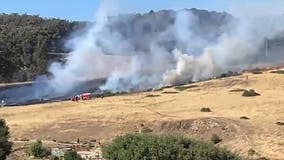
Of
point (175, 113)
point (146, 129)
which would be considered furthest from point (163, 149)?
point (175, 113)

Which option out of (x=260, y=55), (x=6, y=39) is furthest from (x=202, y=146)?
(x=6, y=39)

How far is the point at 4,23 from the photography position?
18262cm

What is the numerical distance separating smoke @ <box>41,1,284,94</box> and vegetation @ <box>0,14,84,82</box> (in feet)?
54.7

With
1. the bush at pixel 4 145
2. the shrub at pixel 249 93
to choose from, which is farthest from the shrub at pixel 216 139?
the shrub at pixel 249 93

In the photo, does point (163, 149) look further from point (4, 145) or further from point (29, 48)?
point (29, 48)

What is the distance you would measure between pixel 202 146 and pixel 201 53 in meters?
74.5

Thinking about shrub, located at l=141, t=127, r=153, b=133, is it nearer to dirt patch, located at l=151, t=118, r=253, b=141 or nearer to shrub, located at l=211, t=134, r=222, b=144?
dirt patch, located at l=151, t=118, r=253, b=141

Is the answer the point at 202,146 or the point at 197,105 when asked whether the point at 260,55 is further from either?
the point at 202,146

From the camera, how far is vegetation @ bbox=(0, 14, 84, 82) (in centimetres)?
13175

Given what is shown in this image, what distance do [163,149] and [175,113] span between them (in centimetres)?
4080

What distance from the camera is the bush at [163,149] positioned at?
31.6 metres

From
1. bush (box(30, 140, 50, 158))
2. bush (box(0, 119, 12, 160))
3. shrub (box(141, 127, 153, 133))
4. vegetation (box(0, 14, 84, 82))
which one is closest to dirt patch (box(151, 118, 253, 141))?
shrub (box(141, 127, 153, 133))

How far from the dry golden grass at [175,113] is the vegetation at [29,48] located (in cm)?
4067

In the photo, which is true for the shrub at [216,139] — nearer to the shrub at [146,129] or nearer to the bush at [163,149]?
the shrub at [146,129]
